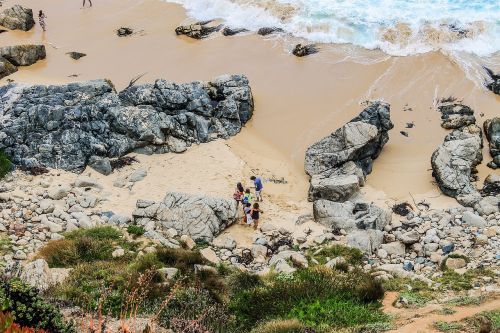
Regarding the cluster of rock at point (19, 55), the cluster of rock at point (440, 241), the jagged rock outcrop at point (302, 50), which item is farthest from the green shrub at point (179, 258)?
the cluster of rock at point (19, 55)

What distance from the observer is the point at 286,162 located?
22.5 m

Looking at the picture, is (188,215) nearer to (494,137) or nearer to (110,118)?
(110,118)

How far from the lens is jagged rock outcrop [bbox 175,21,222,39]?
3117 cm

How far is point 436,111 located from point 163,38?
15937 millimetres

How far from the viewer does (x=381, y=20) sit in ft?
105

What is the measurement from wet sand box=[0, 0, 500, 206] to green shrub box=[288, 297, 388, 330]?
353 inches

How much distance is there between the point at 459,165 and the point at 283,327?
12.9 metres

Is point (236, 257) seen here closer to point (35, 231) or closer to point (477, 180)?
point (35, 231)

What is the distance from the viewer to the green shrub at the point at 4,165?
67.3 ft

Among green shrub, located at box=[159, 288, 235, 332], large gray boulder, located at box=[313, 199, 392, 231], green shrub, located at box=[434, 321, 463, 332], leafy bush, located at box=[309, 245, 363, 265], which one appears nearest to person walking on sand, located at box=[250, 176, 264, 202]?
large gray boulder, located at box=[313, 199, 392, 231]

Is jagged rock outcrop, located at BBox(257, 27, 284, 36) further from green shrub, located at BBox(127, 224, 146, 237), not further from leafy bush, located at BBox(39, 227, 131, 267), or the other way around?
leafy bush, located at BBox(39, 227, 131, 267)

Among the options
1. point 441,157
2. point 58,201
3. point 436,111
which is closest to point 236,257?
point 58,201

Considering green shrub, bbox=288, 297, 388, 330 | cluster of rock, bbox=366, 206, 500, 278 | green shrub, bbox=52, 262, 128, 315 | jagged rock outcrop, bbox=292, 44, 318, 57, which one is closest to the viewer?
green shrub, bbox=288, 297, 388, 330

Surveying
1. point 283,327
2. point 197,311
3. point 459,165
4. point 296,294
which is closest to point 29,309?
point 197,311
